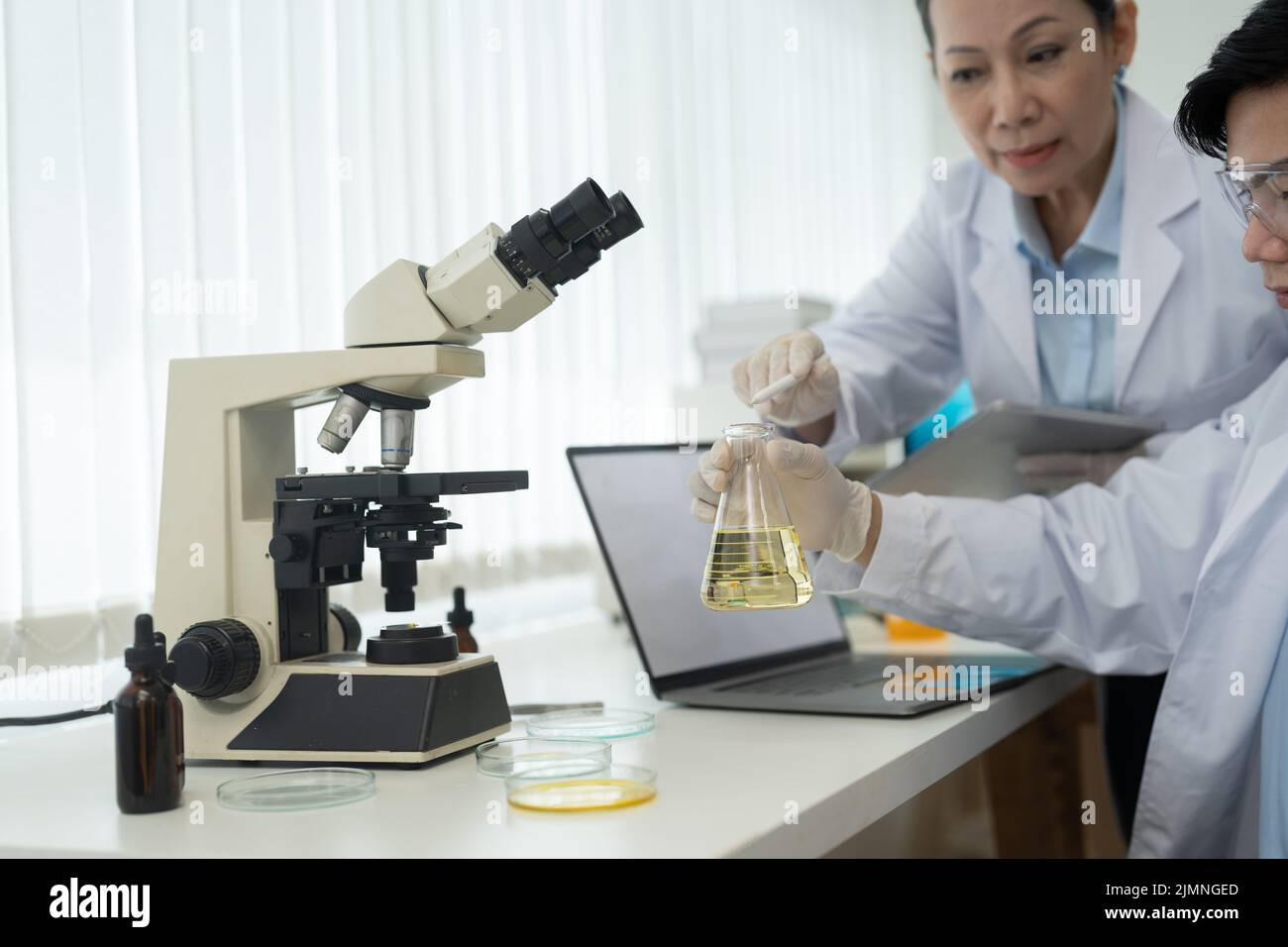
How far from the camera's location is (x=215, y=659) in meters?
0.96

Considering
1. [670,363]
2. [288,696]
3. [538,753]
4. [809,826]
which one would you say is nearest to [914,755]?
[809,826]

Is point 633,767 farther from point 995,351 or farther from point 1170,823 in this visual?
point 995,351

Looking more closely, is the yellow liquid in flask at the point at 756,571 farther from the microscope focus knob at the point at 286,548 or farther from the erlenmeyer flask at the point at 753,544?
the microscope focus knob at the point at 286,548

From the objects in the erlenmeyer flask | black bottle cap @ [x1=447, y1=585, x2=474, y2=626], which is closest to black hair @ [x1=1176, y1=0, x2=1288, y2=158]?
the erlenmeyer flask

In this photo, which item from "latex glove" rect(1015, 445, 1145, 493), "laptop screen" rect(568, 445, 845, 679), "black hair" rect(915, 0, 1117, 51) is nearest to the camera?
"laptop screen" rect(568, 445, 845, 679)

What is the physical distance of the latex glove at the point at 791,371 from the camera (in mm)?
1224

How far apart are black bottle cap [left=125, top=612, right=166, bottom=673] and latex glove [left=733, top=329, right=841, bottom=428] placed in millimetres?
628

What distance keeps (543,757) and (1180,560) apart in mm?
747

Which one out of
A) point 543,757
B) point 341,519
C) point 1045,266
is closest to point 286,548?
point 341,519

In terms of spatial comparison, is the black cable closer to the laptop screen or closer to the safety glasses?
the laptop screen

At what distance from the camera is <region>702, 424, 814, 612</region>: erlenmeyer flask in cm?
95

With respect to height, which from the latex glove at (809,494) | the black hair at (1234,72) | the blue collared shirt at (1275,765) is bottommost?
the blue collared shirt at (1275,765)

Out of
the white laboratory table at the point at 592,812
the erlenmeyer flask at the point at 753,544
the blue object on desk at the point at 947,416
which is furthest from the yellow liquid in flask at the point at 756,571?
the blue object on desk at the point at 947,416

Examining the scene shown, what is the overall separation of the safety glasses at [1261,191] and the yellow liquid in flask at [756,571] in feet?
1.86
